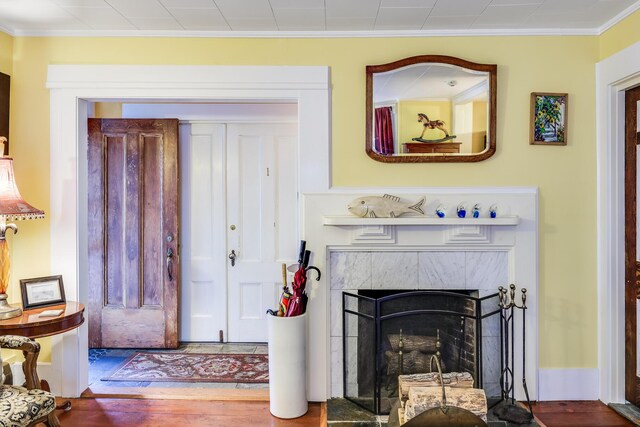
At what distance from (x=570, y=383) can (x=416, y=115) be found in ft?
6.63

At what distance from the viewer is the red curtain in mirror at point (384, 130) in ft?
8.90

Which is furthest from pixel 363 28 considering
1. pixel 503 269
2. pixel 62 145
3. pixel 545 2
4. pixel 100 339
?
pixel 100 339

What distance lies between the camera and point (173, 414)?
2.58 meters

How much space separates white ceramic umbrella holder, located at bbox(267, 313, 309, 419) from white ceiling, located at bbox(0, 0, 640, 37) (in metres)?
1.81

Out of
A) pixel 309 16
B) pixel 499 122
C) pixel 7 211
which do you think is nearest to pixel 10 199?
pixel 7 211

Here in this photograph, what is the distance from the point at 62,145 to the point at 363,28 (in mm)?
2098

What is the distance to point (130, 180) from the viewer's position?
3584mm

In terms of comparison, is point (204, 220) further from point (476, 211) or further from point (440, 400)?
point (440, 400)

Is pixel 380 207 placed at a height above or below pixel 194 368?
above

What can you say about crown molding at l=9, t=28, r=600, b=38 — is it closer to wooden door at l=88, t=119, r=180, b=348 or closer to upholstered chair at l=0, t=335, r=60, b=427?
wooden door at l=88, t=119, r=180, b=348

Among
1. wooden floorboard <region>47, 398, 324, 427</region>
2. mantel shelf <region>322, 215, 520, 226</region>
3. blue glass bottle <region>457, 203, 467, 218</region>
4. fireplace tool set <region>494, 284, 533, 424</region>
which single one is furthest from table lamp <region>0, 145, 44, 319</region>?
fireplace tool set <region>494, 284, 533, 424</region>

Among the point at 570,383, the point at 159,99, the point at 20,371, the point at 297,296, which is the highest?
the point at 159,99

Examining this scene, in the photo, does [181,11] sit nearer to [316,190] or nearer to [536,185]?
[316,190]

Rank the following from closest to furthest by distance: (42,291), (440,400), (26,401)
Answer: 1. (26,401)
2. (440,400)
3. (42,291)
